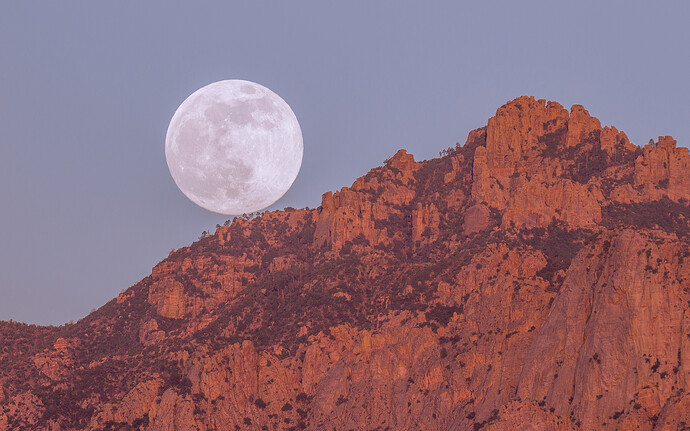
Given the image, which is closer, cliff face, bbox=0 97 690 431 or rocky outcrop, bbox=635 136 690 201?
cliff face, bbox=0 97 690 431

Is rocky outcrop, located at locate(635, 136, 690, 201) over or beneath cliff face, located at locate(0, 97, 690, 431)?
over

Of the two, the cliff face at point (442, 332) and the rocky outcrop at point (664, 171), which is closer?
the cliff face at point (442, 332)

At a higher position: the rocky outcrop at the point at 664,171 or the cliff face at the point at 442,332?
the rocky outcrop at the point at 664,171

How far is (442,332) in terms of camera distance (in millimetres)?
159000

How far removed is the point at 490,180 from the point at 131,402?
6783 centimetres

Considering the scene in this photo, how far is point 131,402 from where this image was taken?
161 m

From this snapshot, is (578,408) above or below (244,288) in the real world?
below

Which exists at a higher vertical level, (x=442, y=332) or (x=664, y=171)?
(x=664, y=171)

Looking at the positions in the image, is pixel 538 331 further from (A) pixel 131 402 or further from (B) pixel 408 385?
(A) pixel 131 402

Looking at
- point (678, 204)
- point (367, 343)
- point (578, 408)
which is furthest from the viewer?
point (678, 204)

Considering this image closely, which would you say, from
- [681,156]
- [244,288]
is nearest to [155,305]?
[244,288]

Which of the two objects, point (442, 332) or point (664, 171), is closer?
point (442, 332)

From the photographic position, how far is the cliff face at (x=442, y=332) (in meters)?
132

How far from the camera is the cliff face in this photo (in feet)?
431
